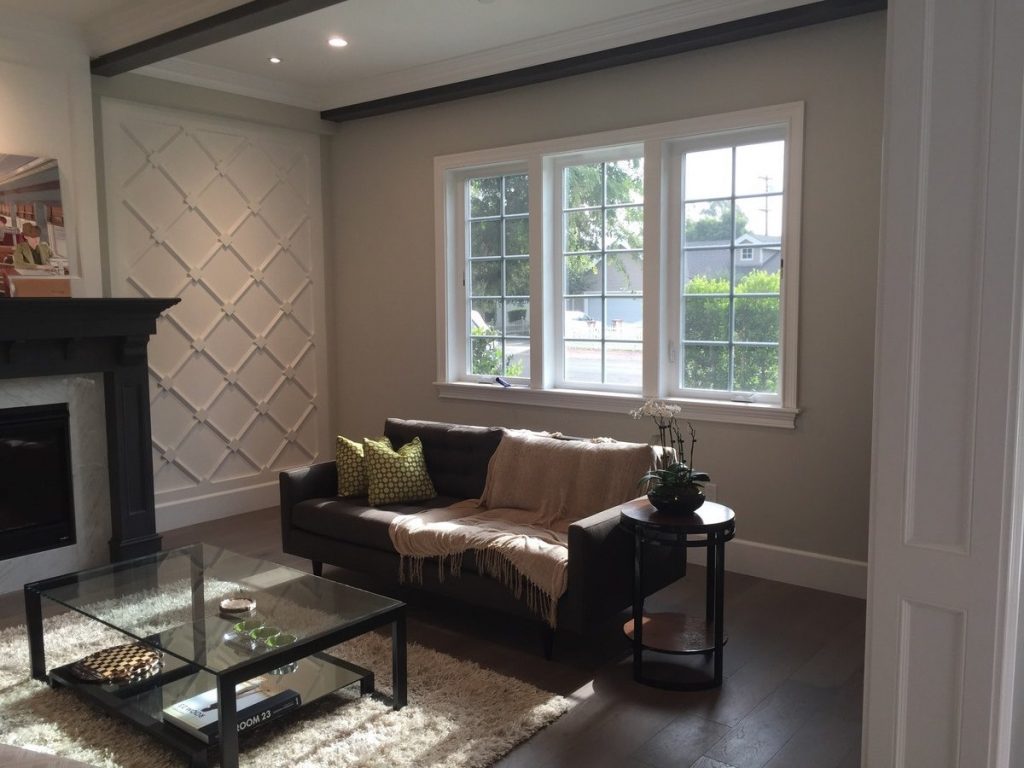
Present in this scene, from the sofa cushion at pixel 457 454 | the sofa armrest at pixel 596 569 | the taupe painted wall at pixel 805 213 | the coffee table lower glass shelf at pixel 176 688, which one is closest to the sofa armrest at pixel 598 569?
the sofa armrest at pixel 596 569

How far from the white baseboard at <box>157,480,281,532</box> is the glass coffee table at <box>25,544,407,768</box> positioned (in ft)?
6.02

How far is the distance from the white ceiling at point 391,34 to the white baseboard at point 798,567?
256 cm

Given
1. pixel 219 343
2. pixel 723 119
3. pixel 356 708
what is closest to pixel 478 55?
pixel 723 119

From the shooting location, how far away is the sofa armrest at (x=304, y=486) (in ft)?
13.9

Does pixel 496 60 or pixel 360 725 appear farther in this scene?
pixel 496 60

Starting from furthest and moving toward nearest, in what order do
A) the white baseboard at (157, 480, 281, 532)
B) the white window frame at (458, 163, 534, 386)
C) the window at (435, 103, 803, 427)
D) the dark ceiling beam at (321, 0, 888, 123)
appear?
the white window frame at (458, 163, 534, 386) → the white baseboard at (157, 480, 281, 532) → the window at (435, 103, 803, 427) → the dark ceiling beam at (321, 0, 888, 123)

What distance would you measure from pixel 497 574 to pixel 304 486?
1333 millimetres

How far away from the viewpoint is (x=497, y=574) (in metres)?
3.39

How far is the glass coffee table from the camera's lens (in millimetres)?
2564

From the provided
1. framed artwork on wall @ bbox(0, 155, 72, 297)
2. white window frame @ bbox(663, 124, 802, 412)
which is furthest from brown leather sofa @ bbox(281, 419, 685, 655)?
framed artwork on wall @ bbox(0, 155, 72, 297)

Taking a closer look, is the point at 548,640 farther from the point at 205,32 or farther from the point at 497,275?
the point at 205,32

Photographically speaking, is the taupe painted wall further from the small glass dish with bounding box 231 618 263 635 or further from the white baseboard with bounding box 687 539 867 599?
the small glass dish with bounding box 231 618 263 635

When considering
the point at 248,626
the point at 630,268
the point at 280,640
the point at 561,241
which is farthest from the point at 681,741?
the point at 561,241

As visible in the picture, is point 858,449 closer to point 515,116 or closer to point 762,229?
point 762,229
